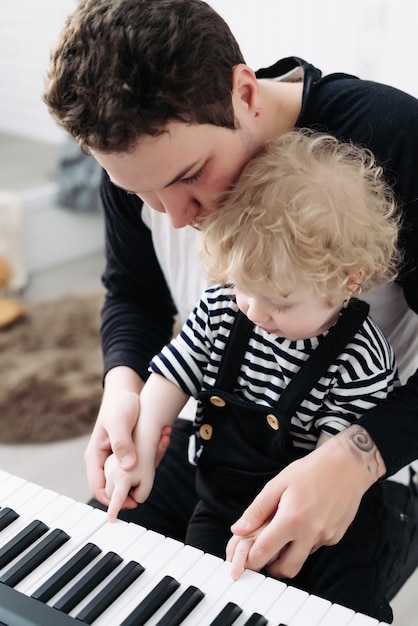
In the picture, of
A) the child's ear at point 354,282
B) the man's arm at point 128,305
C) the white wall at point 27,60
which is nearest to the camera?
the child's ear at point 354,282

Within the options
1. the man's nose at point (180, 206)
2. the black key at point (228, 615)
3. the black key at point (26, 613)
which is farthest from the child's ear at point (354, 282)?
the black key at point (26, 613)

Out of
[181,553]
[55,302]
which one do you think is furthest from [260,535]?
[55,302]

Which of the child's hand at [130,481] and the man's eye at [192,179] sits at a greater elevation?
the man's eye at [192,179]

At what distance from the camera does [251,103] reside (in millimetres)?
1093

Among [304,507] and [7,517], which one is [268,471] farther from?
[7,517]

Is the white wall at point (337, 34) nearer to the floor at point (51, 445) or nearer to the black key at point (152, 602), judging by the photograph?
the floor at point (51, 445)

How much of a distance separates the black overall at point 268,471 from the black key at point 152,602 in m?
0.26

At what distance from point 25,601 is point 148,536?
0.58 ft

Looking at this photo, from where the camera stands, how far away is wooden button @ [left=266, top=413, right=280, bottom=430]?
3.80 feet

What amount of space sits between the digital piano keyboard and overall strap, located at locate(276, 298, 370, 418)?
0.26 metres

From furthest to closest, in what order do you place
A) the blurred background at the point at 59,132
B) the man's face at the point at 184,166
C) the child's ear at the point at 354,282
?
the blurred background at the point at 59,132 → the child's ear at the point at 354,282 → the man's face at the point at 184,166

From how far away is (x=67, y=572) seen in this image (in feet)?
3.13

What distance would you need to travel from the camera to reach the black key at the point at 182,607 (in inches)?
35.1

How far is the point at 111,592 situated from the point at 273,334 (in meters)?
0.43
